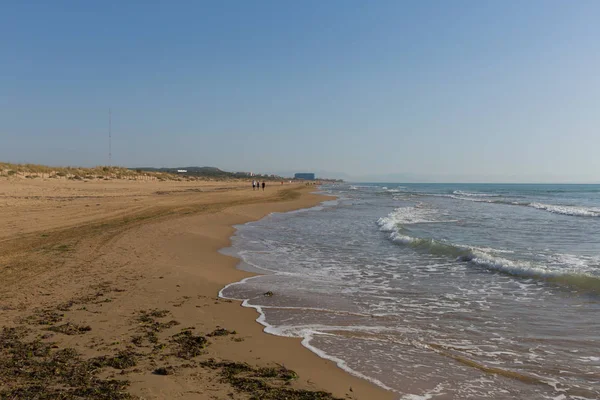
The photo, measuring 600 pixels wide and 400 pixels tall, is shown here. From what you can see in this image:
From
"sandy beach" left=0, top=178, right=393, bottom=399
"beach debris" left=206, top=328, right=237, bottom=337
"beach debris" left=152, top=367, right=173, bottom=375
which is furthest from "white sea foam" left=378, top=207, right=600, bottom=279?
"beach debris" left=152, top=367, right=173, bottom=375

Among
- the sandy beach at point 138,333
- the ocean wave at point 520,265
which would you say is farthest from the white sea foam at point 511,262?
the sandy beach at point 138,333

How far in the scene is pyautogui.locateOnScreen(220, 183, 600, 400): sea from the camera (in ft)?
15.8

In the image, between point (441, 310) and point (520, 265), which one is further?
point (520, 265)

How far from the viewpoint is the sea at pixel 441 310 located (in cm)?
482

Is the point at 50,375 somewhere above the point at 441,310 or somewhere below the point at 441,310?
above

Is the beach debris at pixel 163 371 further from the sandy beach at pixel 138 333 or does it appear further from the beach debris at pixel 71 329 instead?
the beach debris at pixel 71 329

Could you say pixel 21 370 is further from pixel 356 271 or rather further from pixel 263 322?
pixel 356 271

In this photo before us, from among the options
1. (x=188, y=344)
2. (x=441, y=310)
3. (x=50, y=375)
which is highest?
(x=50, y=375)

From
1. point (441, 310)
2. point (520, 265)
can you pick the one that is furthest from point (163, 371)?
point (520, 265)

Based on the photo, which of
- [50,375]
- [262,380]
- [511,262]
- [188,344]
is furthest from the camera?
[511,262]

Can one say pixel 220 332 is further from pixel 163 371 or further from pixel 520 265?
pixel 520 265

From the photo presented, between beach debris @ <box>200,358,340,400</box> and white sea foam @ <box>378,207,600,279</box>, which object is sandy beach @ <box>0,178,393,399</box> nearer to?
beach debris @ <box>200,358,340,400</box>

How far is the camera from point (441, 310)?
295 inches

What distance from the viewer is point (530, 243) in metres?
15.8
